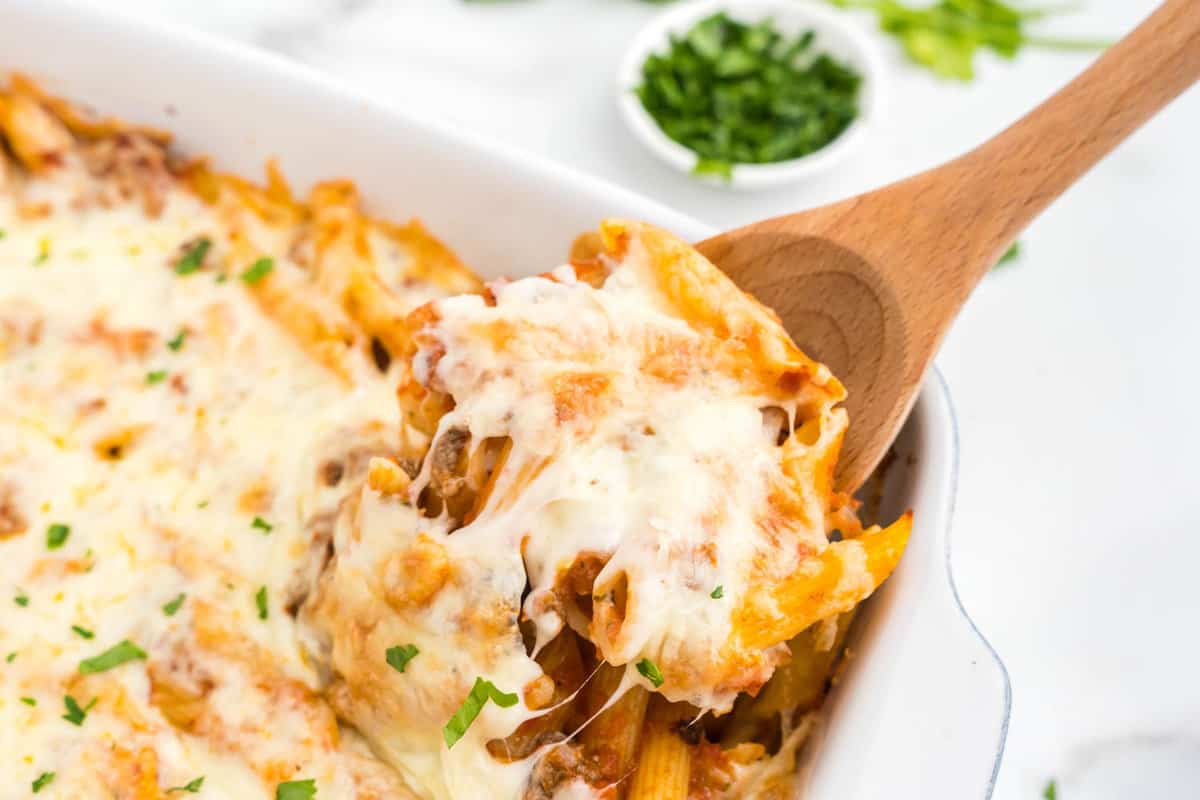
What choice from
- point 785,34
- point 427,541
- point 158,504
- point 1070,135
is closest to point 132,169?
point 158,504

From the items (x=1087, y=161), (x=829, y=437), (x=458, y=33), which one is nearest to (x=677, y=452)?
(x=829, y=437)

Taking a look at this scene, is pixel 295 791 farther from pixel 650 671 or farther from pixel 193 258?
pixel 193 258

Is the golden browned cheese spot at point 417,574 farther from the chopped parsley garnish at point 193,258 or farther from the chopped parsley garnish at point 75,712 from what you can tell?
the chopped parsley garnish at point 193,258

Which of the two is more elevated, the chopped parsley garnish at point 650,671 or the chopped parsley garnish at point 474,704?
the chopped parsley garnish at point 650,671

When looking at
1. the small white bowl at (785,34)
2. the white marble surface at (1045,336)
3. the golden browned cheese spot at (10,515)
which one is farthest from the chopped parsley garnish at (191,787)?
the small white bowl at (785,34)

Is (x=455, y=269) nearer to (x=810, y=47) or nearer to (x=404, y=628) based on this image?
(x=404, y=628)

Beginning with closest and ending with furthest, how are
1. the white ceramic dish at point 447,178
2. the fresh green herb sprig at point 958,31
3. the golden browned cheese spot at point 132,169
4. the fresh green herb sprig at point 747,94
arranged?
the white ceramic dish at point 447,178 < the golden browned cheese spot at point 132,169 < the fresh green herb sprig at point 747,94 < the fresh green herb sprig at point 958,31
